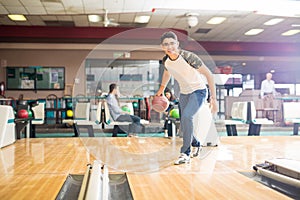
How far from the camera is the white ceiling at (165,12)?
17.9 feet

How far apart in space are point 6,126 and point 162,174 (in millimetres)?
1641

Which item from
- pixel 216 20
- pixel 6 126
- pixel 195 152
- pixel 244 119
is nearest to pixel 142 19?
pixel 216 20

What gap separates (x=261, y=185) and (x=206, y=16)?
18.8 feet

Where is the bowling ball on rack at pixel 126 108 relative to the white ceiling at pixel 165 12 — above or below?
below

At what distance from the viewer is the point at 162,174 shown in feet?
6.00

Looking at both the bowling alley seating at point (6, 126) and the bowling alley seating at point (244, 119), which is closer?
the bowling alley seating at point (6, 126)

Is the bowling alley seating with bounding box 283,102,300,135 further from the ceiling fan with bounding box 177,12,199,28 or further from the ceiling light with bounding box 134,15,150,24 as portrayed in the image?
the ceiling light with bounding box 134,15,150,24

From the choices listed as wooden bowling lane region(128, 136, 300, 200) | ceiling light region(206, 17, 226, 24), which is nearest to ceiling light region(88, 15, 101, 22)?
ceiling light region(206, 17, 226, 24)

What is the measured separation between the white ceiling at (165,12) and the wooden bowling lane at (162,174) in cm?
244

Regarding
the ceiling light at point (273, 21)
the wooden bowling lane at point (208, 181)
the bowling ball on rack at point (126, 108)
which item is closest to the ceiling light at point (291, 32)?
the ceiling light at point (273, 21)

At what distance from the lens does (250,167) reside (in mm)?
2012

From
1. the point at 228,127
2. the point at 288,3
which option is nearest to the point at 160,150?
the point at 228,127

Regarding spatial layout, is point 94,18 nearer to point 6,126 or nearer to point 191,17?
point 191,17

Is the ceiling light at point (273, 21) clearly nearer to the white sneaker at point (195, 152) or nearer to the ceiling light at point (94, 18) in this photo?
the ceiling light at point (94, 18)
